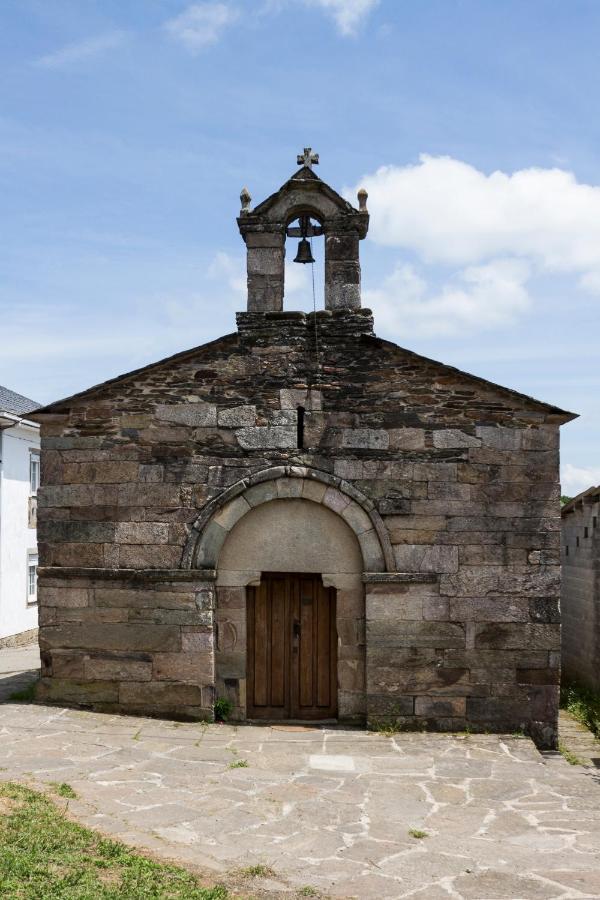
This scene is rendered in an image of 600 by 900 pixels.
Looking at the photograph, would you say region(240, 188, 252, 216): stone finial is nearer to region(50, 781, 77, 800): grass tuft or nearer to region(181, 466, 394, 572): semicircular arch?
region(181, 466, 394, 572): semicircular arch

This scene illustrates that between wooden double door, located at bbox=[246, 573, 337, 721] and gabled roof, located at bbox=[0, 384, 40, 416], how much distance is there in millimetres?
9997

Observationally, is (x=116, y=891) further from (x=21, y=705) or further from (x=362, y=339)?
(x=362, y=339)

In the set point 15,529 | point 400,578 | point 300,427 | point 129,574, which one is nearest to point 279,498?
point 300,427

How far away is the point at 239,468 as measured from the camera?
31.7 ft

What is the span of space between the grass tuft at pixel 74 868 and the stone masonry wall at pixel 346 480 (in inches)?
150

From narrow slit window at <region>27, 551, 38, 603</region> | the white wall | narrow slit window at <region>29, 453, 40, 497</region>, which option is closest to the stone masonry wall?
the white wall

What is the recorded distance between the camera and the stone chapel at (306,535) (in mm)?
9367

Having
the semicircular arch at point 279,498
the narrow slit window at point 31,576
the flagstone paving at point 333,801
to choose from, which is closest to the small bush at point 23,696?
the flagstone paving at point 333,801

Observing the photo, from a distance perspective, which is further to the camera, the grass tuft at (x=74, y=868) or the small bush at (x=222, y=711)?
the small bush at (x=222, y=711)

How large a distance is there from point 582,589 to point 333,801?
7.92 m

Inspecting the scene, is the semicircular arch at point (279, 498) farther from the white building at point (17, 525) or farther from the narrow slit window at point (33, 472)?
the narrow slit window at point (33, 472)

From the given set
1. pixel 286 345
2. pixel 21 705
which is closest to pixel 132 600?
pixel 21 705

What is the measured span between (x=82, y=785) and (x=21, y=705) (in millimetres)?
3254

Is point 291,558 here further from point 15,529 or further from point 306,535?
point 15,529
